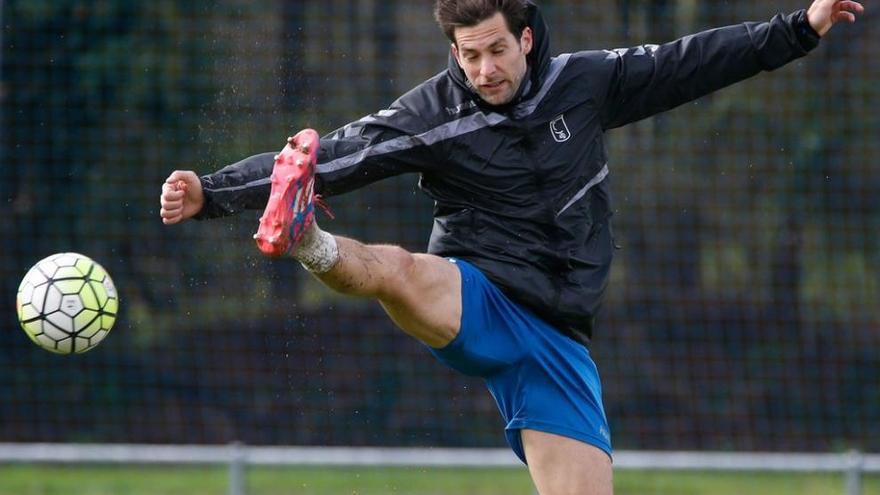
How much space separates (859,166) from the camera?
9508 millimetres

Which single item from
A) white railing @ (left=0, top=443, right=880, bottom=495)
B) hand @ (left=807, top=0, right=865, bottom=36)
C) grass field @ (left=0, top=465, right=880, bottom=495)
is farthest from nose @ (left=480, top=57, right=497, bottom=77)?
grass field @ (left=0, top=465, right=880, bottom=495)

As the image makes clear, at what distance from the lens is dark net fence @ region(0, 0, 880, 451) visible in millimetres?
9227

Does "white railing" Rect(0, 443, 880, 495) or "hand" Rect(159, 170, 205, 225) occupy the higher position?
"hand" Rect(159, 170, 205, 225)

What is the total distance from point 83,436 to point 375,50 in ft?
10.1

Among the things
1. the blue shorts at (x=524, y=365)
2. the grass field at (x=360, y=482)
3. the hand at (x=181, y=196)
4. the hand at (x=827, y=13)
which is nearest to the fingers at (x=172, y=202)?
the hand at (x=181, y=196)

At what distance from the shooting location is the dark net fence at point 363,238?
9227 mm

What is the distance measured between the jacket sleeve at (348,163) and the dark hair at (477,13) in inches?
12.9

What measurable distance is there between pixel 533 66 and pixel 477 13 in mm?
327

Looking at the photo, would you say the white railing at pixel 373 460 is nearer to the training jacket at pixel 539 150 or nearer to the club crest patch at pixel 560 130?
the training jacket at pixel 539 150

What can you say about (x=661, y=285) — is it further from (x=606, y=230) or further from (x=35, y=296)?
(x=35, y=296)

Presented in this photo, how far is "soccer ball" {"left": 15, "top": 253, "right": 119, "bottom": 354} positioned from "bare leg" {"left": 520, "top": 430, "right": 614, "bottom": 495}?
151cm

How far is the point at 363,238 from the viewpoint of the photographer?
9.61 m

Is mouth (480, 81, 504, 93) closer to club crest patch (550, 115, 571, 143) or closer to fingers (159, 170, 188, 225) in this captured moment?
club crest patch (550, 115, 571, 143)

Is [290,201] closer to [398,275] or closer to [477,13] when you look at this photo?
[398,275]
